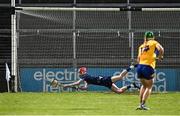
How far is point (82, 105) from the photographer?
59.8 feet

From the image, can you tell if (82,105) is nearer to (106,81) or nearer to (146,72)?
(146,72)

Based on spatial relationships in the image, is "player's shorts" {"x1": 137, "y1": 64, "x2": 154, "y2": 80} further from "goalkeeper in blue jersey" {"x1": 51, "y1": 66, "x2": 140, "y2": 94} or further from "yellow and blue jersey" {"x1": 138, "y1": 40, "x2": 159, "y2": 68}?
"goalkeeper in blue jersey" {"x1": 51, "y1": 66, "x2": 140, "y2": 94}

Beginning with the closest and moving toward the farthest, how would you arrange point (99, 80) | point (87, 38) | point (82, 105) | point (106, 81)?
point (82, 105), point (106, 81), point (99, 80), point (87, 38)

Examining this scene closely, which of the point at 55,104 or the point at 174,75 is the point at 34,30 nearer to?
the point at 174,75

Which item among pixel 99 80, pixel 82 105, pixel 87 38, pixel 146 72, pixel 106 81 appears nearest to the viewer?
pixel 146 72

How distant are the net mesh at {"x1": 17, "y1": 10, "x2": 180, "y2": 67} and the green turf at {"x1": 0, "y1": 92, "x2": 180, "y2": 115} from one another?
5888 millimetres

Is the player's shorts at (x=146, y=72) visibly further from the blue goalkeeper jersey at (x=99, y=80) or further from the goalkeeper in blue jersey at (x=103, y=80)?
the blue goalkeeper jersey at (x=99, y=80)

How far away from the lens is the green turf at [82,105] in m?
15.8

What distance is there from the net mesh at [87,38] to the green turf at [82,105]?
5888 millimetres

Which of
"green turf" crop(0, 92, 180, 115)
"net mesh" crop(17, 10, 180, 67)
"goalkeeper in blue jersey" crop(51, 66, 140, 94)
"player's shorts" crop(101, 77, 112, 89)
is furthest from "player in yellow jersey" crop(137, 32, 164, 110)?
"net mesh" crop(17, 10, 180, 67)

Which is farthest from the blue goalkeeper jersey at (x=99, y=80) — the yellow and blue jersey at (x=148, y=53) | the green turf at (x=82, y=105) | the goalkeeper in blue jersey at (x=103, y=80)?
the yellow and blue jersey at (x=148, y=53)

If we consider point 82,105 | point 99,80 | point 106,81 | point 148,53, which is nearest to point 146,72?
point 148,53

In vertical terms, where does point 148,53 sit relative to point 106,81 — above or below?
above

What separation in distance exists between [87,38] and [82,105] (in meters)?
10.1
